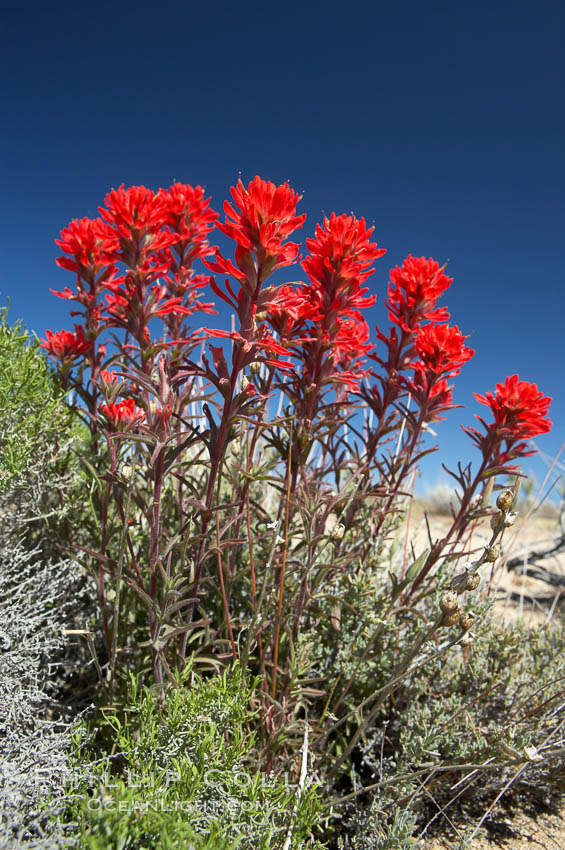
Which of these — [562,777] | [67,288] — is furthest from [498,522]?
[67,288]

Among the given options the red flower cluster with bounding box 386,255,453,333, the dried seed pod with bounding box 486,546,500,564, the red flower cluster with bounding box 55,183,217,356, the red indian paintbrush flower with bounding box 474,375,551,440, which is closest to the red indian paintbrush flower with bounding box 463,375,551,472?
the red indian paintbrush flower with bounding box 474,375,551,440

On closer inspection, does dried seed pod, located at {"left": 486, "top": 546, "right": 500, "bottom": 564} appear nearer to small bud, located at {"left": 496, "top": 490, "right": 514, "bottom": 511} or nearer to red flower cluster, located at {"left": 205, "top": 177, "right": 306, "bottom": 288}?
small bud, located at {"left": 496, "top": 490, "right": 514, "bottom": 511}

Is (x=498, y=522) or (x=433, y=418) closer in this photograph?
(x=498, y=522)

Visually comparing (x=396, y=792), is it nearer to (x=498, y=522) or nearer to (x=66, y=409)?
(x=498, y=522)

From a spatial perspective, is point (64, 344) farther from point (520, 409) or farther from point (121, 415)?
point (520, 409)

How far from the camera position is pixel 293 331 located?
6.17 feet

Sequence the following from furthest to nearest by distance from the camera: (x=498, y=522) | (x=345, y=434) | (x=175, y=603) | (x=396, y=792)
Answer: (x=345, y=434)
(x=396, y=792)
(x=175, y=603)
(x=498, y=522)

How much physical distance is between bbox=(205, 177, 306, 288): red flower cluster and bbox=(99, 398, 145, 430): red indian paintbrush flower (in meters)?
0.55

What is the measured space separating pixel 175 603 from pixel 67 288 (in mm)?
1432

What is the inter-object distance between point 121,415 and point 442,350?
1237 mm

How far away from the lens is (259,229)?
140 centimetres

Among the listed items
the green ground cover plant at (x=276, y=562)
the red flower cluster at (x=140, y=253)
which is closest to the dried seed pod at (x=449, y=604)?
the green ground cover plant at (x=276, y=562)

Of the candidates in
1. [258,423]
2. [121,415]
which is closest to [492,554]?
[258,423]

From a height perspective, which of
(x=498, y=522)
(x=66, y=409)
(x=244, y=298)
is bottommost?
(x=498, y=522)
